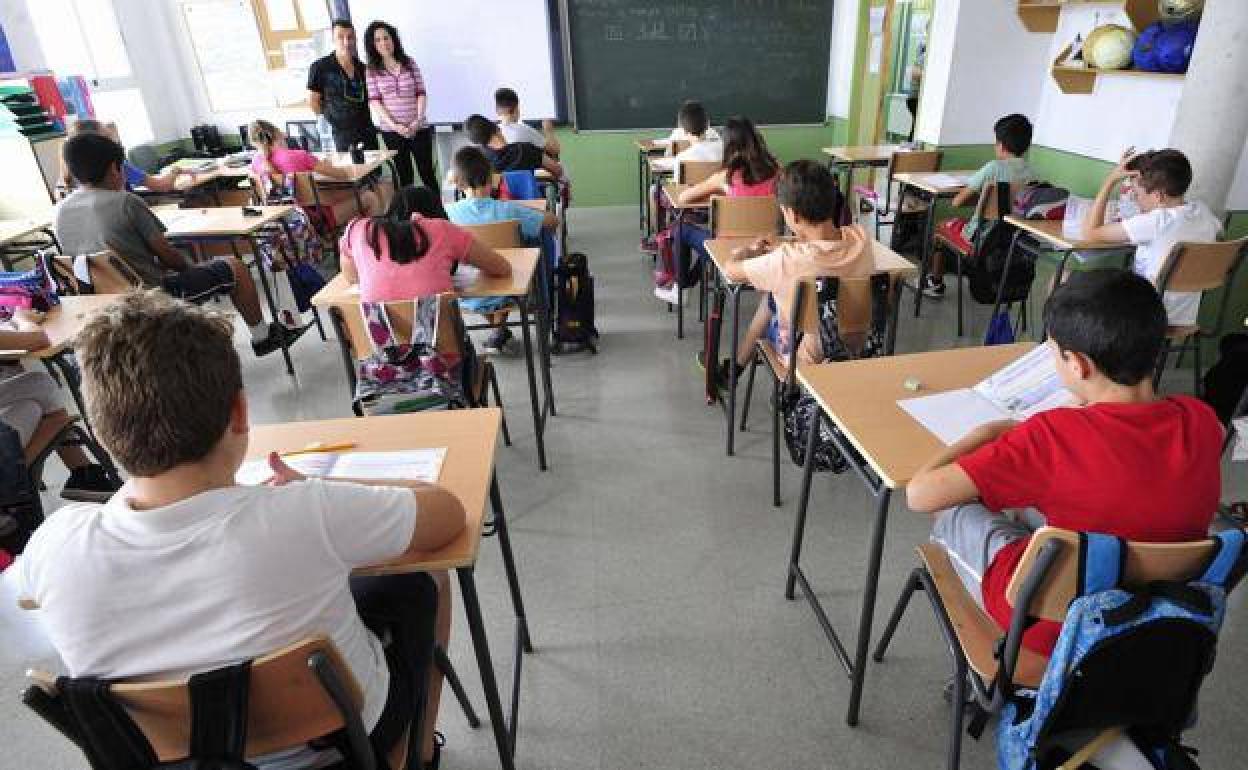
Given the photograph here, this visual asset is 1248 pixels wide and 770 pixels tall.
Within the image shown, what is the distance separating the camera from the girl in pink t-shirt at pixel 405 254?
244 cm

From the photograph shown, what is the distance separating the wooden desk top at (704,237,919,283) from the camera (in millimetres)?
2414

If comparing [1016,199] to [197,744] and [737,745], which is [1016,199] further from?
[197,744]

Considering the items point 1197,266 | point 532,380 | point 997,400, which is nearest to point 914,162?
point 1197,266

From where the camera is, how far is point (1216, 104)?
11.1 feet

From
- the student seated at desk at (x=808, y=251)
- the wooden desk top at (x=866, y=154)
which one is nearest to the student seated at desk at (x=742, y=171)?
the student seated at desk at (x=808, y=251)

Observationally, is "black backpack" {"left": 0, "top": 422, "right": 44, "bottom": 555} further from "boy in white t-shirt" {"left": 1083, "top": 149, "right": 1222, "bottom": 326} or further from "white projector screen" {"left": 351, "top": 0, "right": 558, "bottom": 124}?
"white projector screen" {"left": 351, "top": 0, "right": 558, "bottom": 124}

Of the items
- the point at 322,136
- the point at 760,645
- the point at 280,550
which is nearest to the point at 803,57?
the point at 322,136

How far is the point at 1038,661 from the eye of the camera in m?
1.29

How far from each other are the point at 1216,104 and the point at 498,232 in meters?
3.48

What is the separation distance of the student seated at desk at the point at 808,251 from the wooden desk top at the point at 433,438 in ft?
3.84

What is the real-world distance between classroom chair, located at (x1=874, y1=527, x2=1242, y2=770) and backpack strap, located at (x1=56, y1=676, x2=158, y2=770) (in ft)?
4.29

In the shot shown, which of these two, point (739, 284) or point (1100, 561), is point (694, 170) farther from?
point (1100, 561)

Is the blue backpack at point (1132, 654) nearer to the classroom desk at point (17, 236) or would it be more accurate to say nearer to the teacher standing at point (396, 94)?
the classroom desk at point (17, 236)

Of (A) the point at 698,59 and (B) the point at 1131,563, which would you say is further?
(A) the point at 698,59
